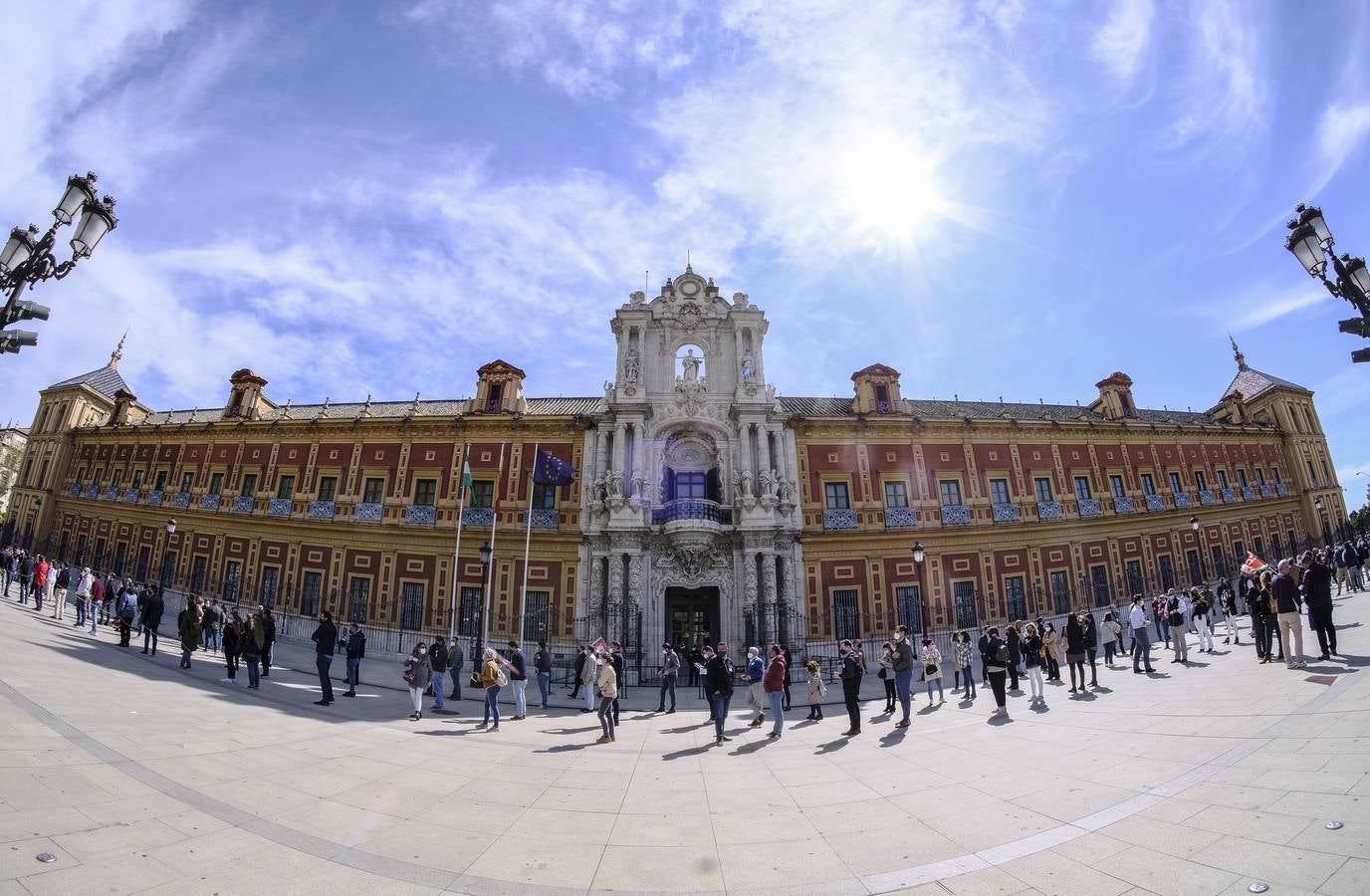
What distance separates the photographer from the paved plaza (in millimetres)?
4262

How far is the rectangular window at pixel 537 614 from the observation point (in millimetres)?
22859

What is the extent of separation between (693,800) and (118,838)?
16.8 feet

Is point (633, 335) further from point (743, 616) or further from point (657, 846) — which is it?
point (657, 846)

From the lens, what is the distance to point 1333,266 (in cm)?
809

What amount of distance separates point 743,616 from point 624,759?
13689 millimetres

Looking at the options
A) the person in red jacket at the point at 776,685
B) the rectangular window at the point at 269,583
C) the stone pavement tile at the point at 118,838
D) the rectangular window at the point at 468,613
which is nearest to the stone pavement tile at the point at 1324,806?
the person in red jacket at the point at 776,685

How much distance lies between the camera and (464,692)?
15008mm

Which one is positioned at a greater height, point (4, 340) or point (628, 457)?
point (628, 457)

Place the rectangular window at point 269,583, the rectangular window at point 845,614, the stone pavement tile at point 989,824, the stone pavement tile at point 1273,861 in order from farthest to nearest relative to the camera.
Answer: the rectangular window at point 269,583 → the rectangular window at point 845,614 → the stone pavement tile at point 989,824 → the stone pavement tile at point 1273,861

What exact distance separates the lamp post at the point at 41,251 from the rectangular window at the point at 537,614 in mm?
16946

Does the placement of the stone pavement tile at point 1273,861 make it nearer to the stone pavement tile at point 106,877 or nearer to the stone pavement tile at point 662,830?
the stone pavement tile at point 662,830

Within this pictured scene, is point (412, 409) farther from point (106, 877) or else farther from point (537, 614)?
point (106, 877)

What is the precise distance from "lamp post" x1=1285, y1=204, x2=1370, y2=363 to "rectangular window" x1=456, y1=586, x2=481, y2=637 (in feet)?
81.2

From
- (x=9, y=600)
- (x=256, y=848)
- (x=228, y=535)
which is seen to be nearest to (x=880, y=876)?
(x=256, y=848)
